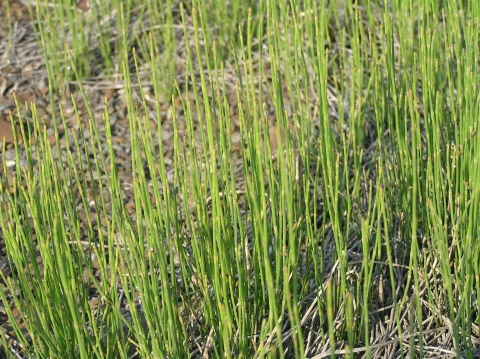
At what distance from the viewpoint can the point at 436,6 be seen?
1715mm

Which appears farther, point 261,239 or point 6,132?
point 6,132

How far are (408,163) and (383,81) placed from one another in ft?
1.57

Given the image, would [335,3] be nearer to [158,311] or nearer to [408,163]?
[408,163]

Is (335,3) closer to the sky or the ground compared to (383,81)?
closer to the sky

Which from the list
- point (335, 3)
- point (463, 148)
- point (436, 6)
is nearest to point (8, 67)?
point (335, 3)

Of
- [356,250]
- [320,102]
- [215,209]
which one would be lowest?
[356,250]

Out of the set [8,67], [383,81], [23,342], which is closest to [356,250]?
[383,81]

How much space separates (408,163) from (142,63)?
1.38m

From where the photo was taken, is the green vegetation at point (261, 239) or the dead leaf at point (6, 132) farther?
the dead leaf at point (6, 132)

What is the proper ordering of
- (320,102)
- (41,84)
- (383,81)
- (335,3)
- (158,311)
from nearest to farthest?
(158,311), (320,102), (383,81), (335,3), (41,84)

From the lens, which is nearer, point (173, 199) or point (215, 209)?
point (215, 209)

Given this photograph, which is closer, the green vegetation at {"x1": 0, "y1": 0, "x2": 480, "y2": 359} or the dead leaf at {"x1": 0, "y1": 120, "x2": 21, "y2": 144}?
the green vegetation at {"x1": 0, "y1": 0, "x2": 480, "y2": 359}

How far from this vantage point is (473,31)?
62.1 inches

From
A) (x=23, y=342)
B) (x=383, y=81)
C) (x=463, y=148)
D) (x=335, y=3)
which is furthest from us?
(x=335, y=3)
